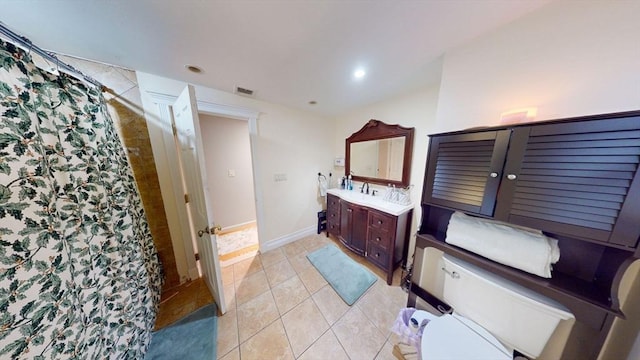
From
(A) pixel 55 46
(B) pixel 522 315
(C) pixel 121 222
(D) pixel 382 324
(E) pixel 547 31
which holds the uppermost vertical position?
(A) pixel 55 46

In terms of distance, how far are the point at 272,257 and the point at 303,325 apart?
102 centimetres

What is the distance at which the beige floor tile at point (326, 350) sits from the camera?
1190 mm

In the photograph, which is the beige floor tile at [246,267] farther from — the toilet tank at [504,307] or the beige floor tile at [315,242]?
the toilet tank at [504,307]

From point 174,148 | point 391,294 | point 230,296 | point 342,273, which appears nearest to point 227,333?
point 230,296

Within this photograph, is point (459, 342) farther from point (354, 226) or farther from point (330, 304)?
point (354, 226)

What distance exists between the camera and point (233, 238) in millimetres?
2809

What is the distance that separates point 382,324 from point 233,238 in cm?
248

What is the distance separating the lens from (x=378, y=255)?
1.89 m

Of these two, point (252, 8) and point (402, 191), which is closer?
point (252, 8)

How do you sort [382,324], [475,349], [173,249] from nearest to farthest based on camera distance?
[475,349], [382,324], [173,249]

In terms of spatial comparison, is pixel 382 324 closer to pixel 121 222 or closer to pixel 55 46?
pixel 121 222

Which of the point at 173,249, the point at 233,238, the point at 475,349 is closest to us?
the point at 475,349

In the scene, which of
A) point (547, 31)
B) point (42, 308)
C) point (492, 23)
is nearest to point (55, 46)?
point (42, 308)

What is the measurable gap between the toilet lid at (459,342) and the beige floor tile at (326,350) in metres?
0.60
